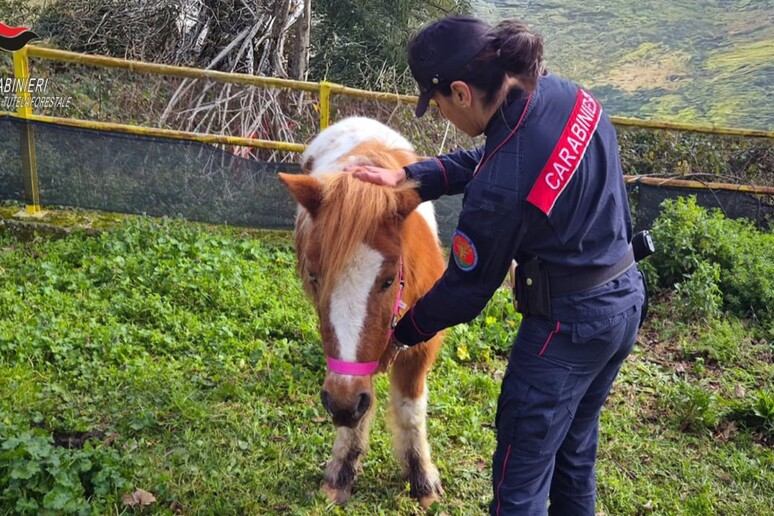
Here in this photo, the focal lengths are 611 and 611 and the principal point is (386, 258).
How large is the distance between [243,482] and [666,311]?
416 cm

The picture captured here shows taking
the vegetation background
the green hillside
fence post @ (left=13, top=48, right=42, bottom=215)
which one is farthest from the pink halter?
the green hillside

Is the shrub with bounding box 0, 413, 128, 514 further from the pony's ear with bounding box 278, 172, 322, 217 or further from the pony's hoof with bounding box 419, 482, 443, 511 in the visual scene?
the pony's ear with bounding box 278, 172, 322, 217

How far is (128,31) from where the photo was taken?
31.0 feet

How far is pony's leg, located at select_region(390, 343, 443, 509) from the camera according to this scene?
3.32 metres

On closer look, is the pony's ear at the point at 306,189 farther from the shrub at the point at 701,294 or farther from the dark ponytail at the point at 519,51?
the shrub at the point at 701,294

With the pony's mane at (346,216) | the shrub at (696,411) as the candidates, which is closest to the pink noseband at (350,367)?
the pony's mane at (346,216)

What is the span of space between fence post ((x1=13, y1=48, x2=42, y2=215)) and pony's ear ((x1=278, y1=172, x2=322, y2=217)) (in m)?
5.03

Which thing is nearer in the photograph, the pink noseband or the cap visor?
the cap visor

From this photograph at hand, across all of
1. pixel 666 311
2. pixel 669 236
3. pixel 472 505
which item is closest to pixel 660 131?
pixel 669 236

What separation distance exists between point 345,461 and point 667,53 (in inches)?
773

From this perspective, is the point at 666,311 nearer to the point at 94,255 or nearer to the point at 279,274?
the point at 279,274

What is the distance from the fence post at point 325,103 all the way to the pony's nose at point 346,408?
15.2ft

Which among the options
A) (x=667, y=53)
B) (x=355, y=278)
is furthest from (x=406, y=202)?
(x=667, y=53)

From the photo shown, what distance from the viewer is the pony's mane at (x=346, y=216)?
2.32 meters
